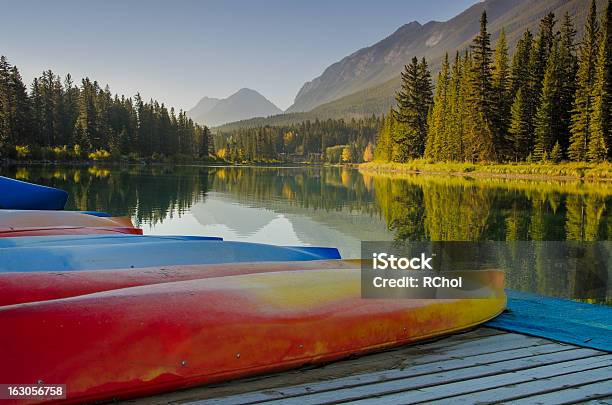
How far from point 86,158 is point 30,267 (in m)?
73.9

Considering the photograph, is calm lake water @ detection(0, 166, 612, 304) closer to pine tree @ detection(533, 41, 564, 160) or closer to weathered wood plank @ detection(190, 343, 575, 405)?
weathered wood plank @ detection(190, 343, 575, 405)

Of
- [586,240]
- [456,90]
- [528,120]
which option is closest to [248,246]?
[586,240]

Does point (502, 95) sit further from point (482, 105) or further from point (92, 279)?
point (92, 279)

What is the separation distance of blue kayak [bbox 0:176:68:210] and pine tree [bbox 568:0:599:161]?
4011 cm

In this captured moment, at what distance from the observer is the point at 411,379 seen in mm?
3262

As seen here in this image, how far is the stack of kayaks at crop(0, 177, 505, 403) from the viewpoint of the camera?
9.41ft

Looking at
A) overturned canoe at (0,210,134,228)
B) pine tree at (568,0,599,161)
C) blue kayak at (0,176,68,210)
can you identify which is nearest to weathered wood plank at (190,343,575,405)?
overturned canoe at (0,210,134,228)

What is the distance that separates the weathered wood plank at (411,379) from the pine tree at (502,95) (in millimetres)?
50166

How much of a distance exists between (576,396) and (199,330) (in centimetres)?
211

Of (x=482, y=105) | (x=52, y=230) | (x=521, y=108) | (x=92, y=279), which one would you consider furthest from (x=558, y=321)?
(x=482, y=105)

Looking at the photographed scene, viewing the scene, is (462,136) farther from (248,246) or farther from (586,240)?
(248,246)

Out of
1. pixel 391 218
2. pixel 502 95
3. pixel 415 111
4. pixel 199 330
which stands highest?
pixel 415 111

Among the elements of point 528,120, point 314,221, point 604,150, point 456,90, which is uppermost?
point 456,90

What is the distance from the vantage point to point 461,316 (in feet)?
14.0
